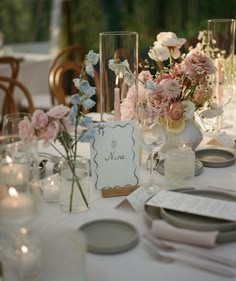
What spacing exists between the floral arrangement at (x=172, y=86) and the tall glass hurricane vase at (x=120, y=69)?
0.01 meters

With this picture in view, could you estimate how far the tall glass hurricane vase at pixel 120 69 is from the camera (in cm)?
157

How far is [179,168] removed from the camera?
1.48 metres

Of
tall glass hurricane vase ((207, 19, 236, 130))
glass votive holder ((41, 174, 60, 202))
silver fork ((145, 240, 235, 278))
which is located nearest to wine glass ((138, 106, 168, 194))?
glass votive holder ((41, 174, 60, 202))

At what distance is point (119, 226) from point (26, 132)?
309 mm

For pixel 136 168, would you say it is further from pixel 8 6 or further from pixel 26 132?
pixel 8 6

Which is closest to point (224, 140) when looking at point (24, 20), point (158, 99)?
point (158, 99)

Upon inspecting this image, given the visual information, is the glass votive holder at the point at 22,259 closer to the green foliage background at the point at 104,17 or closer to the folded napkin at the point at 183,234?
the folded napkin at the point at 183,234

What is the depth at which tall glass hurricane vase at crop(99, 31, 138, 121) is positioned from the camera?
1570 millimetres

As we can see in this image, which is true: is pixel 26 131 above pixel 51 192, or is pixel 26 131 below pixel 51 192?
above

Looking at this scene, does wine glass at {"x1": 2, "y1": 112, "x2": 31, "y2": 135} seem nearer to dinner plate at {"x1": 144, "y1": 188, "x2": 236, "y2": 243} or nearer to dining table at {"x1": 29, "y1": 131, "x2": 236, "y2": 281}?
dining table at {"x1": 29, "y1": 131, "x2": 236, "y2": 281}

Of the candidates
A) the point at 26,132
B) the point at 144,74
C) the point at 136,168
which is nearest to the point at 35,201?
the point at 26,132

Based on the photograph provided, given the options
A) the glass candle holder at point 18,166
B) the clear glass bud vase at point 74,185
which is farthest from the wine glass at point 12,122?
the clear glass bud vase at point 74,185

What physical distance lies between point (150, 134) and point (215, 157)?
1.24 ft

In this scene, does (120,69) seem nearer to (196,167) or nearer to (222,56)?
(196,167)
